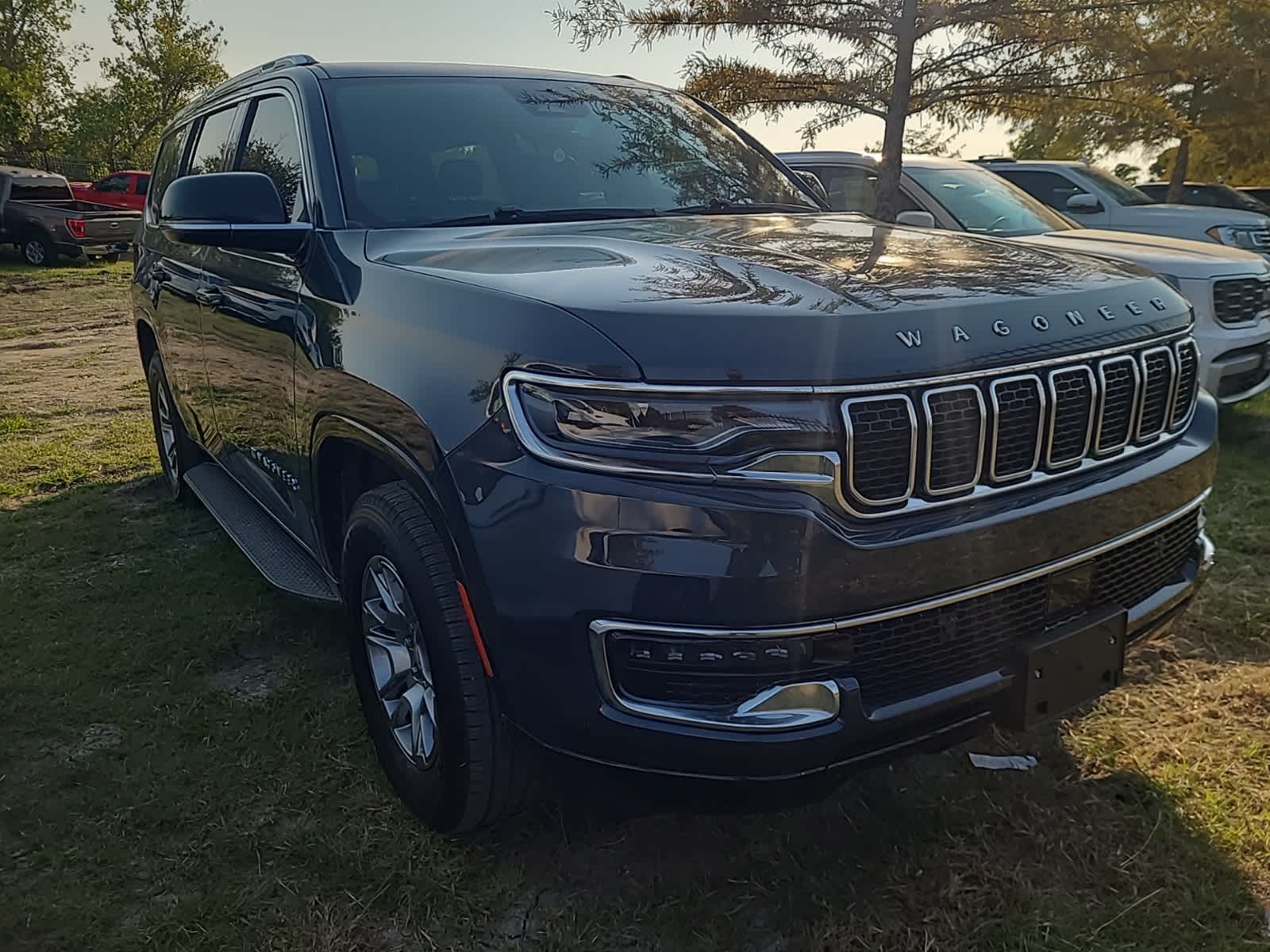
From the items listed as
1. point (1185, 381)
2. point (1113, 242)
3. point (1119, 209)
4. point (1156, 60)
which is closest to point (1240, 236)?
point (1119, 209)

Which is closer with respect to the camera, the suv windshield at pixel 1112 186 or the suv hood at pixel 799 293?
the suv hood at pixel 799 293

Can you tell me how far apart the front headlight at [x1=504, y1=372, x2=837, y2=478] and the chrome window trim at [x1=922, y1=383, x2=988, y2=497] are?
19cm

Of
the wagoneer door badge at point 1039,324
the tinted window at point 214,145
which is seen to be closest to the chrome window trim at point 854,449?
the wagoneer door badge at point 1039,324

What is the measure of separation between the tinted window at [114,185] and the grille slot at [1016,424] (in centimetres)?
2585

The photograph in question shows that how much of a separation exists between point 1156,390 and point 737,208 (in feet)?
4.94

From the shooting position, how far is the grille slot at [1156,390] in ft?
7.83

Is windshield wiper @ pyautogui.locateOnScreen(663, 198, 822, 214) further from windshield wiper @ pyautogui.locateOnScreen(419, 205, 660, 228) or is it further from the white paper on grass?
the white paper on grass

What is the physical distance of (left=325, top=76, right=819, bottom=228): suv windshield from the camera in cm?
302

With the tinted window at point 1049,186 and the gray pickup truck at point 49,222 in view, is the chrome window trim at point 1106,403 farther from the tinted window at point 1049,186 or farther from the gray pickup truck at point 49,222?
the gray pickup truck at point 49,222

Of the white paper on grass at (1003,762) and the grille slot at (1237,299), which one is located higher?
the grille slot at (1237,299)

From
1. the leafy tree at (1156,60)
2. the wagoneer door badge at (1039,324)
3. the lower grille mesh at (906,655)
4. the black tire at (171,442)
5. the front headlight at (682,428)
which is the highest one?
the leafy tree at (1156,60)

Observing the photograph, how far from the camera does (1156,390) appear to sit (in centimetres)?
244

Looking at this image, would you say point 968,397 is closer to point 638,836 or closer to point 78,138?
point 638,836

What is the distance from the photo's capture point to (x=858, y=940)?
2.19m
